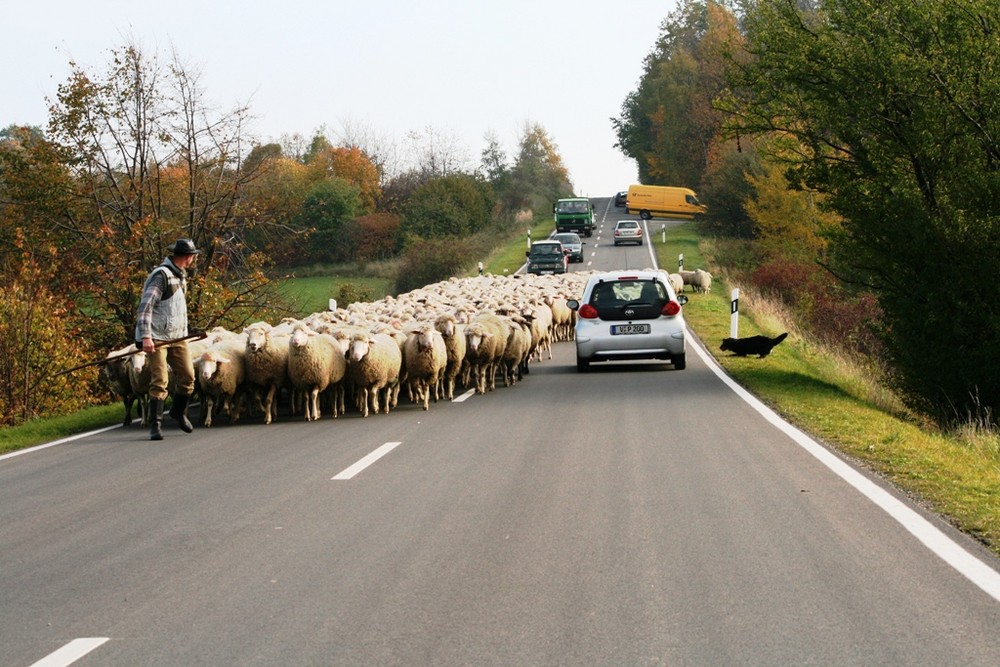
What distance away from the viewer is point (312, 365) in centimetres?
1455

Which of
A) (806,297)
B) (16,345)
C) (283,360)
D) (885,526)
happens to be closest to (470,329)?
(283,360)

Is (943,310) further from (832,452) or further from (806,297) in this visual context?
(806,297)

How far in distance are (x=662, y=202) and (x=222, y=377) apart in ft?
256

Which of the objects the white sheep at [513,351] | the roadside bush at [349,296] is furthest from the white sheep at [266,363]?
the roadside bush at [349,296]

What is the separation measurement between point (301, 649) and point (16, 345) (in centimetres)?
1368

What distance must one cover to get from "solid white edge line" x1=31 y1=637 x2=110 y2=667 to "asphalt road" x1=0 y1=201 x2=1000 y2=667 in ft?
0.08

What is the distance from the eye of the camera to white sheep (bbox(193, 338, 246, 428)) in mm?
14234

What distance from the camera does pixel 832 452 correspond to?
10.8 m

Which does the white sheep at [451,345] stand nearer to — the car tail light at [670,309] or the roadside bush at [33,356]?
the car tail light at [670,309]

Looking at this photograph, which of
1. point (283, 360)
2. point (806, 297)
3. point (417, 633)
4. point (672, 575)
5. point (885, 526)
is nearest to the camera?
point (417, 633)

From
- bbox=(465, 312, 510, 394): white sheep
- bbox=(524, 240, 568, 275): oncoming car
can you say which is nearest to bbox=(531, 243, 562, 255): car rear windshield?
bbox=(524, 240, 568, 275): oncoming car

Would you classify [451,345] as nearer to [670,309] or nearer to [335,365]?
[335,365]

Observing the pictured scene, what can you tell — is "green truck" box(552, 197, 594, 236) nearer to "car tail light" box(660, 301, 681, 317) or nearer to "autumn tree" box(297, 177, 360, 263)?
"autumn tree" box(297, 177, 360, 263)

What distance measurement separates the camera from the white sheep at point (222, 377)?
46.7ft
